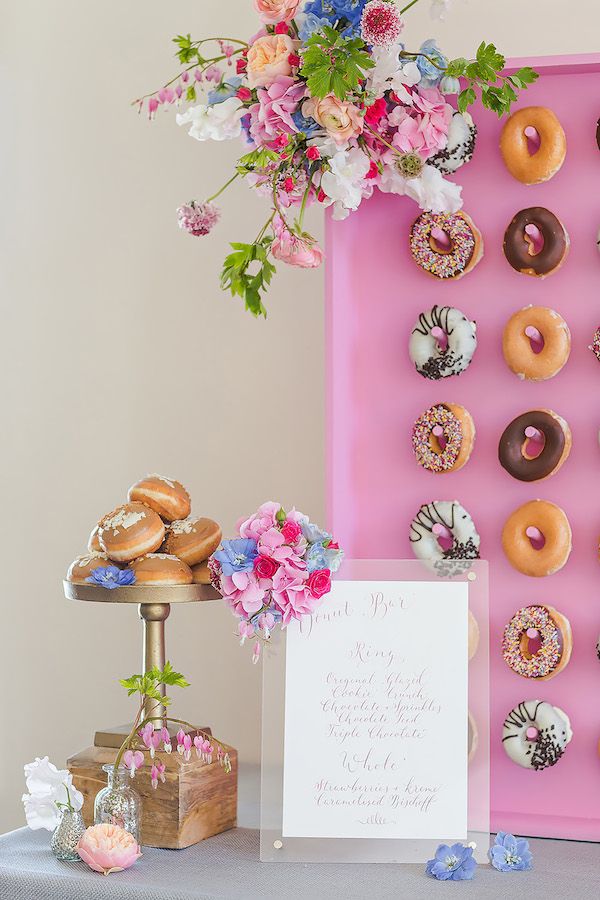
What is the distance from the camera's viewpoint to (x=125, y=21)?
1.75 m

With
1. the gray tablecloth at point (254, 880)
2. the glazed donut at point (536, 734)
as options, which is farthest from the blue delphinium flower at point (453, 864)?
the glazed donut at point (536, 734)

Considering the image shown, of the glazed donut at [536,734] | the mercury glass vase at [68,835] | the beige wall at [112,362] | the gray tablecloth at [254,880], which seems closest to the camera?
the gray tablecloth at [254,880]

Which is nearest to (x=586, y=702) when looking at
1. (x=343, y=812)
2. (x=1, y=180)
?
(x=343, y=812)

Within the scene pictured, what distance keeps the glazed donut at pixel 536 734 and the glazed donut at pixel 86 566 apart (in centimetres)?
53

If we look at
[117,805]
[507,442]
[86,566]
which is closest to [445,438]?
[507,442]

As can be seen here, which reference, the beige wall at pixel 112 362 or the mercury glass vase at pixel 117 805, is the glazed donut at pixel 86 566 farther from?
the beige wall at pixel 112 362

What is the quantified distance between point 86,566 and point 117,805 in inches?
11.0

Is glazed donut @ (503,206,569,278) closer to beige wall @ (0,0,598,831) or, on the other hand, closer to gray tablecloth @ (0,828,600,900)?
beige wall @ (0,0,598,831)

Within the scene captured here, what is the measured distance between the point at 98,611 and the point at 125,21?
101 cm

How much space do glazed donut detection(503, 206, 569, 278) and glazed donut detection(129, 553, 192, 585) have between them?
1.84ft

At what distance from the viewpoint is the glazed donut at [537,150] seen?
1.26 meters

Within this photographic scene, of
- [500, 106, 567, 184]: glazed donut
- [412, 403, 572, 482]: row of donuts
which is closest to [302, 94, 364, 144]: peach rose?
[500, 106, 567, 184]: glazed donut

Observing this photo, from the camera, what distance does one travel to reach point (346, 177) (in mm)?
1217

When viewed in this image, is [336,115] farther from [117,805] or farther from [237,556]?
[117,805]
